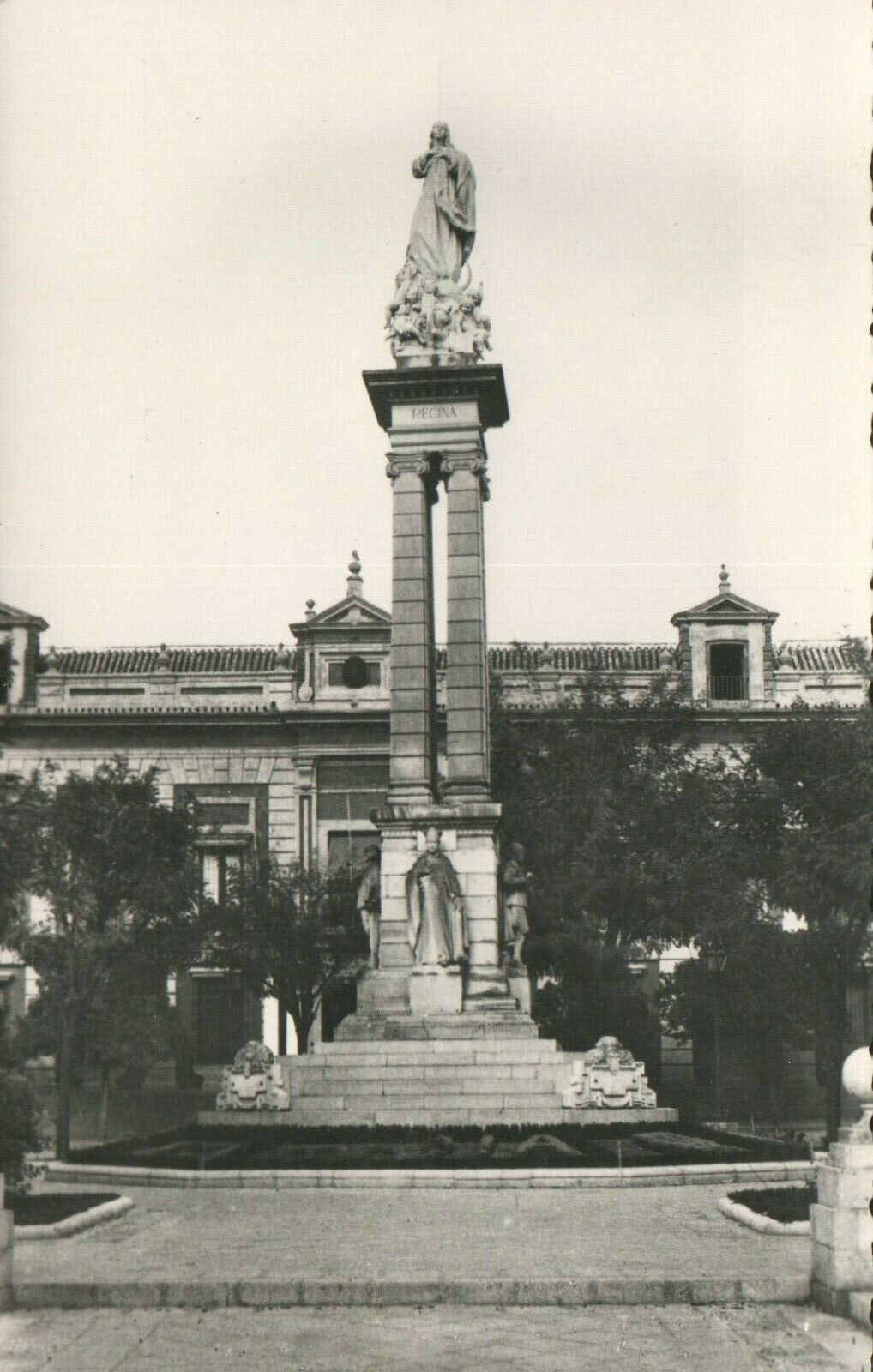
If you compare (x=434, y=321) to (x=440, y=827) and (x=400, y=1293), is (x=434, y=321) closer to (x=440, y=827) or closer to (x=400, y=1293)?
(x=440, y=827)

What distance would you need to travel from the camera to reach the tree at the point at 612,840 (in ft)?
93.0

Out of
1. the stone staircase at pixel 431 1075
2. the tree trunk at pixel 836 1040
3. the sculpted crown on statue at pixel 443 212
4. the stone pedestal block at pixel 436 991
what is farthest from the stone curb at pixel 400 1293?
the sculpted crown on statue at pixel 443 212

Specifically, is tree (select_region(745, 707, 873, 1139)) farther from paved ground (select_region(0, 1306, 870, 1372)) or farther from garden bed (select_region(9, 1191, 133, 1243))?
paved ground (select_region(0, 1306, 870, 1372))

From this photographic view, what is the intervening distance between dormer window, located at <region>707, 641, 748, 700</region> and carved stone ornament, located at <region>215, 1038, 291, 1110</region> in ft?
65.7

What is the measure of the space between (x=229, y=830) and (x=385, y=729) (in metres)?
4.52

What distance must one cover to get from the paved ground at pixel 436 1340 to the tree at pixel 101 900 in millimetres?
8767

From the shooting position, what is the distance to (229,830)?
3803 cm

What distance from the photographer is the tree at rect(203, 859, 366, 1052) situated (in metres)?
31.5

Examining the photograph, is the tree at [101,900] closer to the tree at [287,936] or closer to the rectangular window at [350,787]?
the tree at [287,936]

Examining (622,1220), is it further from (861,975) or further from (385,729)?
(385,729)

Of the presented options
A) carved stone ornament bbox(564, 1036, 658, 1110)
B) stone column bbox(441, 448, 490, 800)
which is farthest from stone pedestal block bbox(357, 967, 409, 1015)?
carved stone ornament bbox(564, 1036, 658, 1110)

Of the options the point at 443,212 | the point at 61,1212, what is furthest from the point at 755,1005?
the point at 61,1212

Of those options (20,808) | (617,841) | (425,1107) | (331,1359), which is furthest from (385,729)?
(331,1359)

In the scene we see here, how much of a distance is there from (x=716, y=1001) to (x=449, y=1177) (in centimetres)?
1617
